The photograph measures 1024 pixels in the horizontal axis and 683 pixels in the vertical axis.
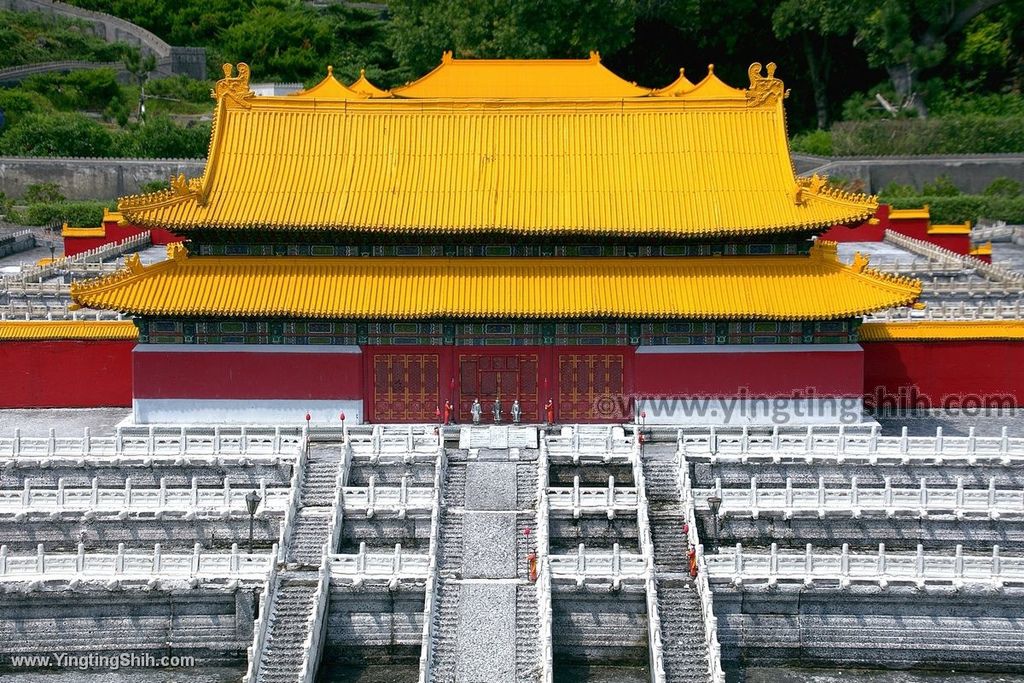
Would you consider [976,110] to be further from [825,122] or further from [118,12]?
[118,12]

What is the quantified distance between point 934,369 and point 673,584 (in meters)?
15.4

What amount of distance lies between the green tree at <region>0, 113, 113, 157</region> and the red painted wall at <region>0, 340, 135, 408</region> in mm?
58928

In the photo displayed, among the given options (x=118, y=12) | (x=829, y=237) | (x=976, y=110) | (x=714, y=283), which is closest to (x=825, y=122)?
(x=976, y=110)

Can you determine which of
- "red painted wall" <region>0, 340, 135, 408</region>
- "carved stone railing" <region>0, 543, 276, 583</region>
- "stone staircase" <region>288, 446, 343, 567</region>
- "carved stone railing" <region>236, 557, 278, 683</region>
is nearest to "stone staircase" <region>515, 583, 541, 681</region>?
"stone staircase" <region>288, 446, 343, 567</region>

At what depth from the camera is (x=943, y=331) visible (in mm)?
47688

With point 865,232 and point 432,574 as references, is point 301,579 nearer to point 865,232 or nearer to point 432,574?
point 432,574

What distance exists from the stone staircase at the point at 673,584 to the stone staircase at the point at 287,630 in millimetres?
7917

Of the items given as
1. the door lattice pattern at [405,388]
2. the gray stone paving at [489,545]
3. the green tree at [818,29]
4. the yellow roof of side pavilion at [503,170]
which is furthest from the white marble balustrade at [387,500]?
the green tree at [818,29]

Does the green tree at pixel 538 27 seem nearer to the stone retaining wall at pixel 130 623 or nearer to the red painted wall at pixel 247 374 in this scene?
the red painted wall at pixel 247 374

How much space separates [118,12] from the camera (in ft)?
411

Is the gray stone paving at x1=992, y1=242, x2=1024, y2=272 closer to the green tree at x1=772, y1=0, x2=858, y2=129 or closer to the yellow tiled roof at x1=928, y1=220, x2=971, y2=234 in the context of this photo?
the yellow tiled roof at x1=928, y1=220, x2=971, y2=234

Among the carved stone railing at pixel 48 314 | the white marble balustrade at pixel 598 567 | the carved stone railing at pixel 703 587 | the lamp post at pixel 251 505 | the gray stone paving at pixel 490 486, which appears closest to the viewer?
the carved stone railing at pixel 703 587

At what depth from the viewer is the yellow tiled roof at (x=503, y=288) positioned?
43188mm

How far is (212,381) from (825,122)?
7077 centimetres
